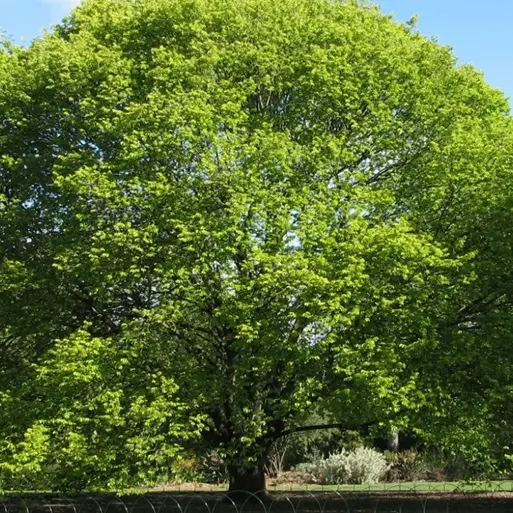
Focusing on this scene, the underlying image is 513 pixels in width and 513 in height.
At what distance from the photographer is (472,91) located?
737 inches

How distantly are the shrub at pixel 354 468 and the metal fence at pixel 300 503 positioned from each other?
471cm

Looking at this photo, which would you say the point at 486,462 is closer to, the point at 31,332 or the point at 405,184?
the point at 405,184

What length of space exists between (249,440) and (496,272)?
661 cm

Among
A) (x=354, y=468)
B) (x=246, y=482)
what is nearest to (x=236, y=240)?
(x=246, y=482)

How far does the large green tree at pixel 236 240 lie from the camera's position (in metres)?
13.5

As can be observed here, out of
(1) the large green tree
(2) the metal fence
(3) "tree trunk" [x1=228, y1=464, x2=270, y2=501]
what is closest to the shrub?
(2) the metal fence

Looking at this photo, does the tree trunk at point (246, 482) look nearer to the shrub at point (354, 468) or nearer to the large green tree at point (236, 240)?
the large green tree at point (236, 240)

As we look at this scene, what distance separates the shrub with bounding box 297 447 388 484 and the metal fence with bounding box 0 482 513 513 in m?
4.71

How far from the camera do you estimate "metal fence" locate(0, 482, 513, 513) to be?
Answer: 1575 centimetres

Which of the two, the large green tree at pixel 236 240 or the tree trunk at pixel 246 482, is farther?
the tree trunk at pixel 246 482

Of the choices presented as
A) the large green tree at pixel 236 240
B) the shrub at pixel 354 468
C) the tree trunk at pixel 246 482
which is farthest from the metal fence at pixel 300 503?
the shrub at pixel 354 468

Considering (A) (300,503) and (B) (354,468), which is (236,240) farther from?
(B) (354,468)

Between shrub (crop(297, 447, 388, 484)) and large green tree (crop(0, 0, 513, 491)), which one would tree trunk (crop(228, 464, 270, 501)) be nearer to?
large green tree (crop(0, 0, 513, 491))

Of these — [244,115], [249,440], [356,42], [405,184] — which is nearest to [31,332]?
[249,440]
